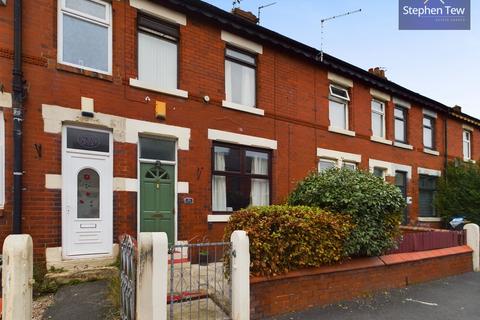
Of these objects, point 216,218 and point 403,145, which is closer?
point 216,218

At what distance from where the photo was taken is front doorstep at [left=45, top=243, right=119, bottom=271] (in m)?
7.45

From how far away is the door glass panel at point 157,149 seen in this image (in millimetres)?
8911

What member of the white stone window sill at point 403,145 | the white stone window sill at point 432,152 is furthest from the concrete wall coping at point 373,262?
the white stone window sill at point 432,152

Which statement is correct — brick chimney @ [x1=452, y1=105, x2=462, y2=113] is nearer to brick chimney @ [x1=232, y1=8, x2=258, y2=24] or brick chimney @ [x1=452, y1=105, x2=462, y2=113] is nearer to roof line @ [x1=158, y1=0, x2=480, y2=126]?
roof line @ [x1=158, y1=0, x2=480, y2=126]

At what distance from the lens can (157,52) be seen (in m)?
9.34

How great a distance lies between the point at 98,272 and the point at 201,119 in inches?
158

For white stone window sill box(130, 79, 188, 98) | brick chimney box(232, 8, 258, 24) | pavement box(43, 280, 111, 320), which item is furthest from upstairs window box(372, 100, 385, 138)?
pavement box(43, 280, 111, 320)

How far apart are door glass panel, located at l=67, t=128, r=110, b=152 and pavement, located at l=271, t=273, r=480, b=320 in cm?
467

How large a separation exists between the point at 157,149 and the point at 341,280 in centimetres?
462

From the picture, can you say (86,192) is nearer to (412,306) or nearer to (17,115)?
(17,115)

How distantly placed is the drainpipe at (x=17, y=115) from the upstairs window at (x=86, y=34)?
2.46 ft

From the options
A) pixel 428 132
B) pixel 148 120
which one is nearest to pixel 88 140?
pixel 148 120

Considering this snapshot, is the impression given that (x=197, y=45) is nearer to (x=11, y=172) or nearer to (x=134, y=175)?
(x=134, y=175)

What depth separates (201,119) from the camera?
9734 millimetres
